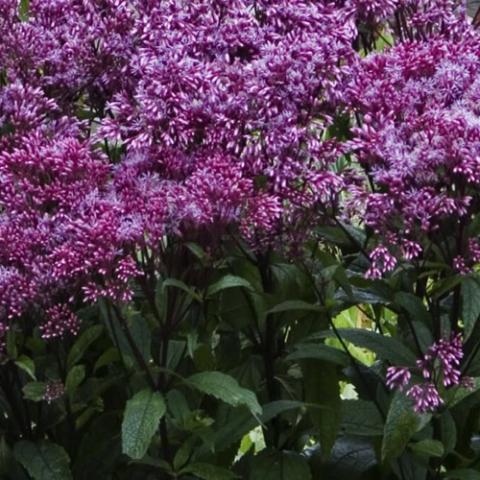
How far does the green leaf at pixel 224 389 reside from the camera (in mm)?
1801

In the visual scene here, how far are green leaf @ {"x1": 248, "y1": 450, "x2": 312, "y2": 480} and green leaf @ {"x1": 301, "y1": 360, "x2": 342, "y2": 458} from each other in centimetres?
6

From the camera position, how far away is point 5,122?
2145mm

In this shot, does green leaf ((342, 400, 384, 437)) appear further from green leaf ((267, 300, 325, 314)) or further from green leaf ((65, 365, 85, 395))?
green leaf ((65, 365, 85, 395))

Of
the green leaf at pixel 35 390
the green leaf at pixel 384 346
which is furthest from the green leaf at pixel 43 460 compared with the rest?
the green leaf at pixel 384 346

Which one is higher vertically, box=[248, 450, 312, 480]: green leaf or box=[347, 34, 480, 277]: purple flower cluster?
box=[347, 34, 480, 277]: purple flower cluster

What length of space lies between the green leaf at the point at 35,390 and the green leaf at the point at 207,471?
24 cm

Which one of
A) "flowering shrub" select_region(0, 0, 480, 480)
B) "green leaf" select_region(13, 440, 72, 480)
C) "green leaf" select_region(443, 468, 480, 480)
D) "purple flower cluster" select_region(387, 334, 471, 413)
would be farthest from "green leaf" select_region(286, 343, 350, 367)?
"green leaf" select_region(13, 440, 72, 480)

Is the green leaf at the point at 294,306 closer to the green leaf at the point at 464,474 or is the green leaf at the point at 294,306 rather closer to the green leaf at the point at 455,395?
the green leaf at the point at 455,395

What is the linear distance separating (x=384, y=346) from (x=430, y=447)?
17 cm

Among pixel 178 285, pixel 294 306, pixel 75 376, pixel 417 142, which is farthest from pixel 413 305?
pixel 75 376

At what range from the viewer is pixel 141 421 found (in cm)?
181

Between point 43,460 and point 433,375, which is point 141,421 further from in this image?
point 433,375

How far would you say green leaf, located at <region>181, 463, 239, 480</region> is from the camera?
6.40ft

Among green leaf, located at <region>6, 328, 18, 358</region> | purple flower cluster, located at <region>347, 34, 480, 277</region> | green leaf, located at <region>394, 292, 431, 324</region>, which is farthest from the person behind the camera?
green leaf, located at <region>394, 292, 431, 324</region>
